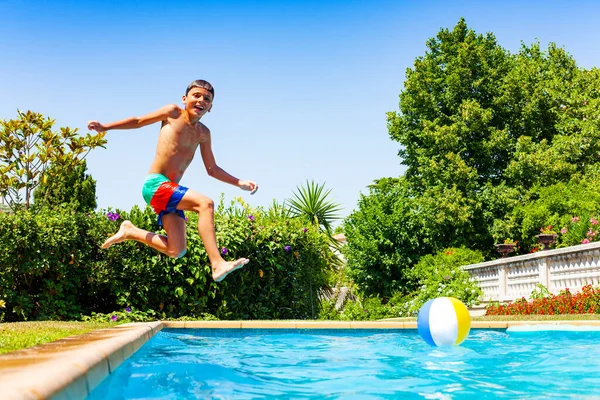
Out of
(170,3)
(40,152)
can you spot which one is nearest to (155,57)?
(170,3)

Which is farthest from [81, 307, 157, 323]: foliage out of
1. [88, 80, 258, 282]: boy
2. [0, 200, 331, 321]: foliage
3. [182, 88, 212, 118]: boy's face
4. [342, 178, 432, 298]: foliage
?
[342, 178, 432, 298]: foliage

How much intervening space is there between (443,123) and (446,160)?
1.93 m

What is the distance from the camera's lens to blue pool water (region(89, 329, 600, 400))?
423 cm

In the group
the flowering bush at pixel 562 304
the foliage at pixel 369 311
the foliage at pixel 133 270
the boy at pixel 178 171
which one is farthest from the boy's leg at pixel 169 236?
the foliage at pixel 369 311

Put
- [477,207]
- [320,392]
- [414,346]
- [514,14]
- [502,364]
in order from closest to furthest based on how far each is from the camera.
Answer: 1. [320,392]
2. [502,364]
3. [414,346]
4. [514,14]
5. [477,207]

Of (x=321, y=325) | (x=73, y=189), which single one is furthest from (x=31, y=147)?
(x=321, y=325)

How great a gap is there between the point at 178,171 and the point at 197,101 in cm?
68

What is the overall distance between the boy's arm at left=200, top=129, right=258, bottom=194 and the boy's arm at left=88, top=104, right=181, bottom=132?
0.51 meters

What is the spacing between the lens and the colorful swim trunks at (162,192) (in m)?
5.56

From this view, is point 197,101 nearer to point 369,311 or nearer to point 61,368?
point 61,368

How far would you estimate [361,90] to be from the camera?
1894 cm

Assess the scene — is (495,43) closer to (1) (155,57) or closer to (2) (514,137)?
(2) (514,137)

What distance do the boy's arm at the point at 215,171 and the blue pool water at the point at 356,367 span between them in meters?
1.74

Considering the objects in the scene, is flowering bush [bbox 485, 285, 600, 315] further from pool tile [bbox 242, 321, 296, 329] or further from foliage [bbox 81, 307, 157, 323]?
foliage [bbox 81, 307, 157, 323]
